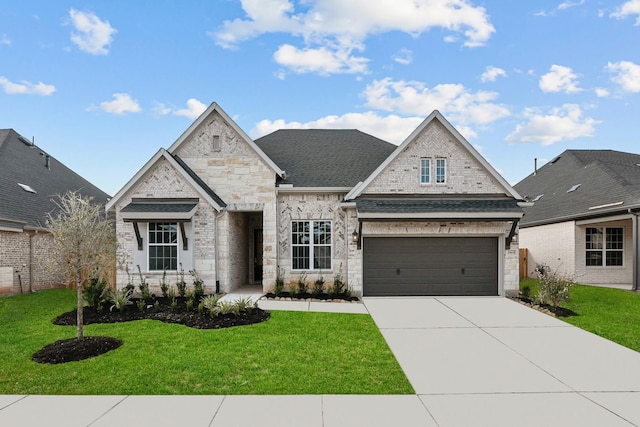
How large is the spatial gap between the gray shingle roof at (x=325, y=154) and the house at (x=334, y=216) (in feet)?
1.00

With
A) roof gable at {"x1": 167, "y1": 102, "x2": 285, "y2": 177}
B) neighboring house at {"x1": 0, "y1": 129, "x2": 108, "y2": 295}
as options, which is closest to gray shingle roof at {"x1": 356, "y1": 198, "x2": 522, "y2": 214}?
roof gable at {"x1": 167, "y1": 102, "x2": 285, "y2": 177}

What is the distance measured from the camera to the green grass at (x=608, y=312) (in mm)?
8609

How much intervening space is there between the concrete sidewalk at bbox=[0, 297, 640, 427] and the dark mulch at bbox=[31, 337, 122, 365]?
64.1 inches

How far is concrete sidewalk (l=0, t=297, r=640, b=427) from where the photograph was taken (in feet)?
15.0

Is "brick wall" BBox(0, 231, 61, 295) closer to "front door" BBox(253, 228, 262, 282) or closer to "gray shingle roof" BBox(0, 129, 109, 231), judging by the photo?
"gray shingle roof" BBox(0, 129, 109, 231)

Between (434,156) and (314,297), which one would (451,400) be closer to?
(314,297)

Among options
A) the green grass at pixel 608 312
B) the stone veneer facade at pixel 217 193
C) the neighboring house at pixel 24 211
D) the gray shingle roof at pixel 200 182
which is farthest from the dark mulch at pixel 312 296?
the neighboring house at pixel 24 211

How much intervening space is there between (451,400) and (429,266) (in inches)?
349

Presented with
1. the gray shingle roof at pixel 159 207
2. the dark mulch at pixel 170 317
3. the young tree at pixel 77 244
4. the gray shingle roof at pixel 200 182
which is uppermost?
the gray shingle roof at pixel 200 182

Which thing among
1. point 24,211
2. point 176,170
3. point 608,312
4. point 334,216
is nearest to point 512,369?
point 608,312

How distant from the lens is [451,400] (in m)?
5.12

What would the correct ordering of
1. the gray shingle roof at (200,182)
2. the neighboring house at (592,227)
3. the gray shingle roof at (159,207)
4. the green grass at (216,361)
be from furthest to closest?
1. the neighboring house at (592,227)
2. the gray shingle roof at (200,182)
3. the gray shingle roof at (159,207)
4. the green grass at (216,361)

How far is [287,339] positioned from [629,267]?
17.6 m

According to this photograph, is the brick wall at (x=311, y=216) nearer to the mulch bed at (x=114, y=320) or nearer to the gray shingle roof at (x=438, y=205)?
the gray shingle roof at (x=438, y=205)
